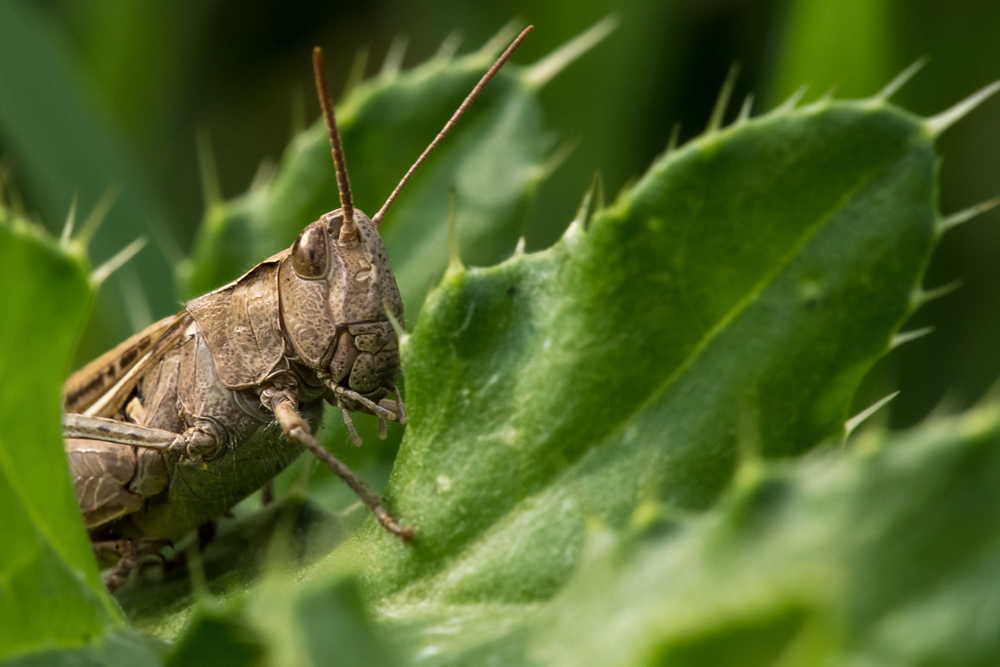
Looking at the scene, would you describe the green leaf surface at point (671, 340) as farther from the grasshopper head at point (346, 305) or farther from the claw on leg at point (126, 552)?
the claw on leg at point (126, 552)

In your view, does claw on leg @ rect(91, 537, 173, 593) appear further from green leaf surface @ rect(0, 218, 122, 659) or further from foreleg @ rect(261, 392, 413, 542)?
green leaf surface @ rect(0, 218, 122, 659)

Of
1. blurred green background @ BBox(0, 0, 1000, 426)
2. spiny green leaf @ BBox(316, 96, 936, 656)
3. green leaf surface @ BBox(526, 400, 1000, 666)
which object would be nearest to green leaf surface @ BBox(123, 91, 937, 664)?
spiny green leaf @ BBox(316, 96, 936, 656)

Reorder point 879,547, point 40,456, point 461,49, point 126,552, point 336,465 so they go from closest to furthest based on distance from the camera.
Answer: point 879,547, point 40,456, point 336,465, point 126,552, point 461,49

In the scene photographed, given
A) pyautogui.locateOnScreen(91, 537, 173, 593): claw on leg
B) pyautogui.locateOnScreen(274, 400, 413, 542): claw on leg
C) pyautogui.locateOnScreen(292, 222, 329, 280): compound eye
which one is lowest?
pyautogui.locateOnScreen(91, 537, 173, 593): claw on leg

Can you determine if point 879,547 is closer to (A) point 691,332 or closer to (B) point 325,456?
(A) point 691,332

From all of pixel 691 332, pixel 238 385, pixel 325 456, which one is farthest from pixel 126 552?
pixel 691 332

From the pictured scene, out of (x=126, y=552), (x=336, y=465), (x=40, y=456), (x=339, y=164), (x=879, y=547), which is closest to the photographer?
(x=879, y=547)

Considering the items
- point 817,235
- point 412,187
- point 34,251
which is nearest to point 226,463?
point 412,187

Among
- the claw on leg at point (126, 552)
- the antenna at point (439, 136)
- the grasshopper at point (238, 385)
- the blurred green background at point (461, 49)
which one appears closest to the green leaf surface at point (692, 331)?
the grasshopper at point (238, 385)
